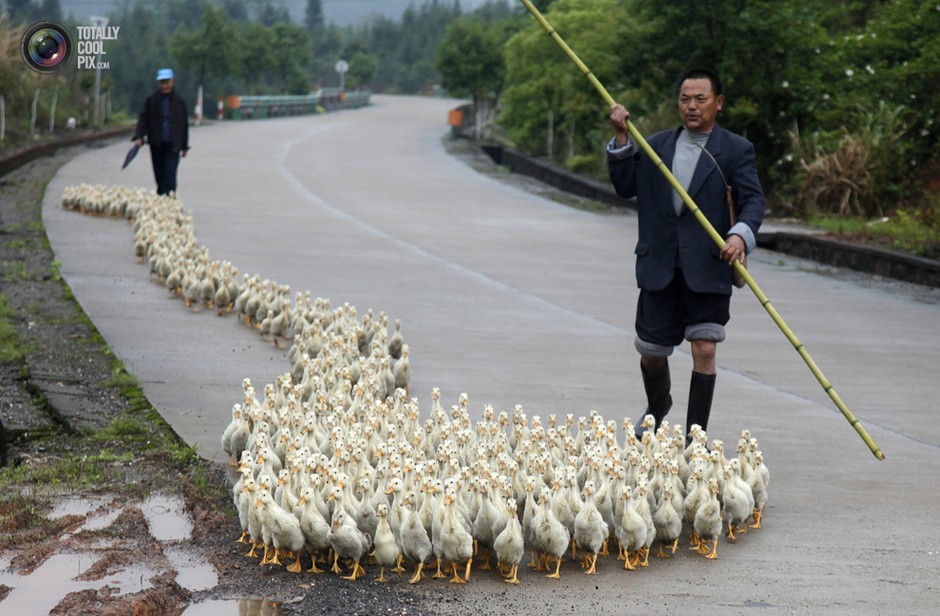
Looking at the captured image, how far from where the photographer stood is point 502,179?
2920cm

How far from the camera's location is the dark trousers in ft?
63.4

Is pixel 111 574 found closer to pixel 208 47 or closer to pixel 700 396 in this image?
pixel 700 396

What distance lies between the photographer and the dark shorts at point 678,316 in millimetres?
7551

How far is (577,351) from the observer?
11.4 metres

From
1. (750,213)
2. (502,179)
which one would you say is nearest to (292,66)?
(502,179)

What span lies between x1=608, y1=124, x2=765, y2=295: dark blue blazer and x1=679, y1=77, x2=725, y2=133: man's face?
0.30 feet

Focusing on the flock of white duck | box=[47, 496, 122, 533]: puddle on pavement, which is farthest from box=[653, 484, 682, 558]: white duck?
box=[47, 496, 122, 533]: puddle on pavement

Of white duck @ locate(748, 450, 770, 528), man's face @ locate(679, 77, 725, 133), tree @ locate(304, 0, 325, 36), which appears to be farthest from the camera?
tree @ locate(304, 0, 325, 36)

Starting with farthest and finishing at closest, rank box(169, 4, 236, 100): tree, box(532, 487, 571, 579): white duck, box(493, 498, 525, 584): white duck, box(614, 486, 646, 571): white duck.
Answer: box(169, 4, 236, 100): tree, box(614, 486, 646, 571): white duck, box(532, 487, 571, 579): white duck, box(493, 498, 525, 584): white duck

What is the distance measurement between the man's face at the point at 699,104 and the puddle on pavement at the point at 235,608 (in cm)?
348

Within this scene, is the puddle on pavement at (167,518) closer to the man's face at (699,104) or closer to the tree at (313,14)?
the man's face at (699,104)

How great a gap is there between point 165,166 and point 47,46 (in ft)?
21.4

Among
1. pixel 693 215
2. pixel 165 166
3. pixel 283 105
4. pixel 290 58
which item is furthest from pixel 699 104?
pixel 290 58

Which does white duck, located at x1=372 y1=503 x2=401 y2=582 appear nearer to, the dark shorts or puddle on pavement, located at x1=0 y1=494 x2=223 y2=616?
puddle on pavement, located at x1=0 y1=494 x2=223 y2=616
